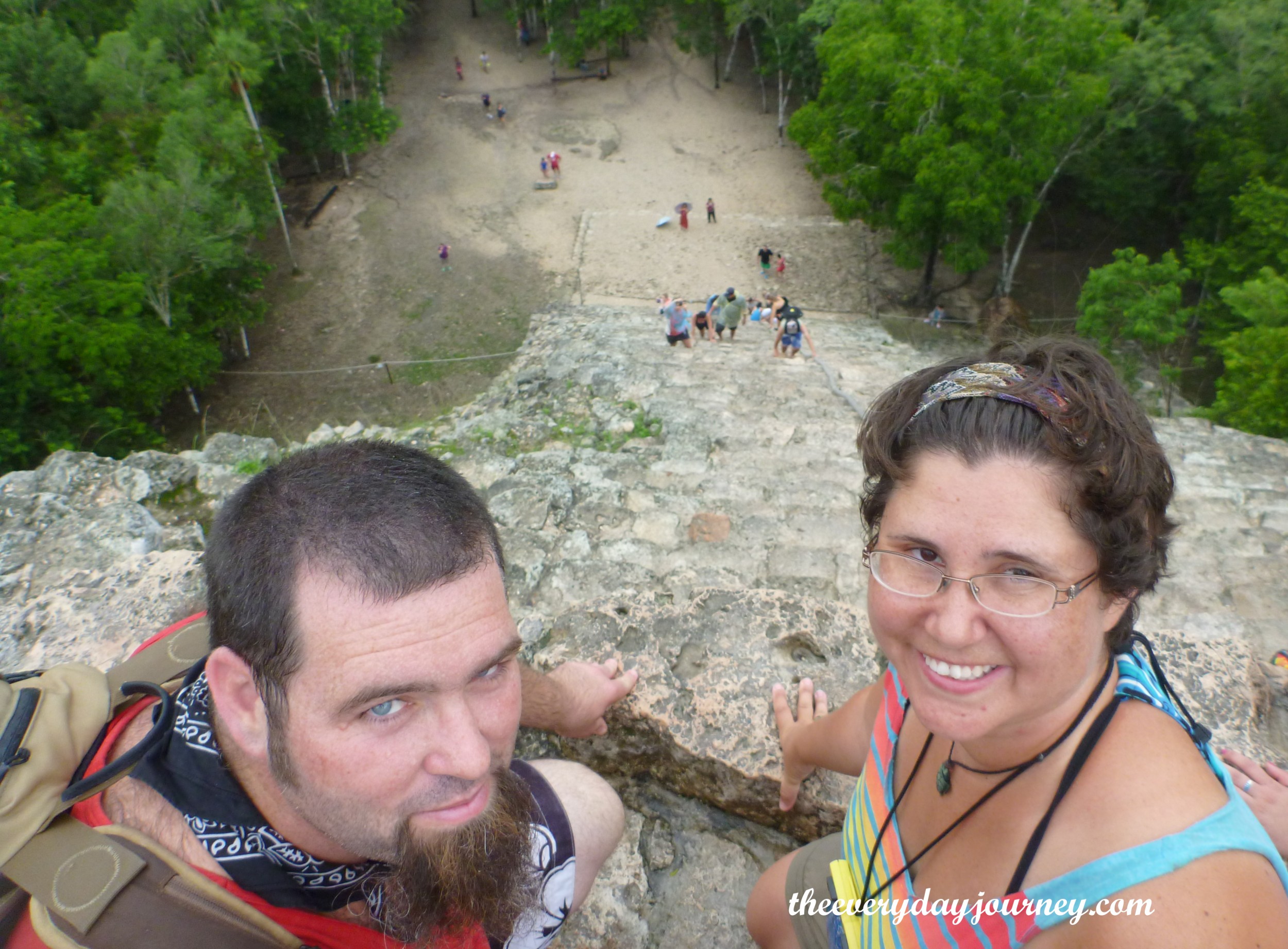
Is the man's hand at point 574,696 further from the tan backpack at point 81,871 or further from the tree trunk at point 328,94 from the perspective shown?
the tree trunk at point 328,94

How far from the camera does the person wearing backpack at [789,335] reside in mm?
10648

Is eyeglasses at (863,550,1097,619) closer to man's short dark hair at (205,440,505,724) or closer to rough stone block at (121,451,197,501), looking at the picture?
man's short dark hair at (205,440,505,724)

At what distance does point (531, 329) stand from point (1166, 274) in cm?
1120

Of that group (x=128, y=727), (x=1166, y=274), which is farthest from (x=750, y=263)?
(x=128, y=727)

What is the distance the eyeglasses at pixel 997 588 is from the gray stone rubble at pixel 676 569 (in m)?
1.42

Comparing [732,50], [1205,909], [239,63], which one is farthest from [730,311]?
[732,50]

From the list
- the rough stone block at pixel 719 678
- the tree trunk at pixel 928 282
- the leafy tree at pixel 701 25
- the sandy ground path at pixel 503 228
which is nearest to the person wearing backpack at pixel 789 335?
the sandy ground path at pixel 503 228

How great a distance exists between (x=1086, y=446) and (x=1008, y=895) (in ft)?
3.03

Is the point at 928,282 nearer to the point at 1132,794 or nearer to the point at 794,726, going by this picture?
the point at 794,726

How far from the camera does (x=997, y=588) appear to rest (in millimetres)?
1486

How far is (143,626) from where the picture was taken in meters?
3.22

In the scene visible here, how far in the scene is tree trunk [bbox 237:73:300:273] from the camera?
53.5ft

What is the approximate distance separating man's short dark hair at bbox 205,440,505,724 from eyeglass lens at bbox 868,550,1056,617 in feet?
2.92

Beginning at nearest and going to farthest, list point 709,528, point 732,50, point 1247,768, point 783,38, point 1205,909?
point 1205,909
point 1247,768
point 709,528
point 783,38
point 732,50
